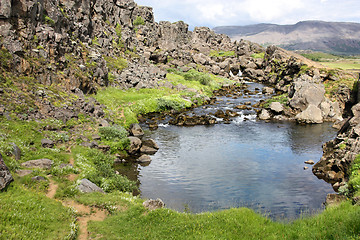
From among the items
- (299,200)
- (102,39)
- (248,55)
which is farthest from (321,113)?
(248,55)

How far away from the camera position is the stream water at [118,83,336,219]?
24016 millimetres

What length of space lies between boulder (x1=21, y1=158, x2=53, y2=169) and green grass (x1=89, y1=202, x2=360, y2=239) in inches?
344

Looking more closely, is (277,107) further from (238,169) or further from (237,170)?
(237,170)

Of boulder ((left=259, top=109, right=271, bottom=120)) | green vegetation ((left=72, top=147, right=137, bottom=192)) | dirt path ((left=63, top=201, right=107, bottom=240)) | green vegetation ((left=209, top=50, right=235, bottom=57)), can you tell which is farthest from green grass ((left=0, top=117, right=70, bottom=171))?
green vegetation ((left=209, top=50, right=235, bottom=57))

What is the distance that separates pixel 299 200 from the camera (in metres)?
24.2

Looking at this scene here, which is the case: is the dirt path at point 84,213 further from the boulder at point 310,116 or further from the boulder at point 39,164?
the boulder at point 310,116

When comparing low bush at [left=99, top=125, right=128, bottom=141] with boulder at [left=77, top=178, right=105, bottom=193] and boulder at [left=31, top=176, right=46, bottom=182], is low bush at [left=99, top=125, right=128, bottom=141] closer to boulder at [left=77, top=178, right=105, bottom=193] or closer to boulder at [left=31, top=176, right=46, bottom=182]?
boulder at [left=77, top=178, right=105, bottom=193]

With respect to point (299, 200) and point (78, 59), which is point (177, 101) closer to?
point (78, 59)

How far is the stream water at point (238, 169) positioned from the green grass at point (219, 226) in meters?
7.04

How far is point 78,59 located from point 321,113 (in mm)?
49319

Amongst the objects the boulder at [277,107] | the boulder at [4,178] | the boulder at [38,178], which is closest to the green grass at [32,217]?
the boulder at [4,178]

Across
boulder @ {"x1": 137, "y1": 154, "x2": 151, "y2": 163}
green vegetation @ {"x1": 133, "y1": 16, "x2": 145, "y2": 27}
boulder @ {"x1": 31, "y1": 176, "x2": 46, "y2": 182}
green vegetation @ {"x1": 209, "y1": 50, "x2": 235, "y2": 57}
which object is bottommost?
boulder @ {"x1": 137, "y1": 154, "x2": 151, "y2": 163}

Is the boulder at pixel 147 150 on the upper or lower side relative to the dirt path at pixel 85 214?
lower

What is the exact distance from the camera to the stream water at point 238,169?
2402 cm
